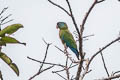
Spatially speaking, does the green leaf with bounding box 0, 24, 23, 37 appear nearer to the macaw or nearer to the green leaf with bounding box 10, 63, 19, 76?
the green leaf with bounding box 10, 63, 19, 76

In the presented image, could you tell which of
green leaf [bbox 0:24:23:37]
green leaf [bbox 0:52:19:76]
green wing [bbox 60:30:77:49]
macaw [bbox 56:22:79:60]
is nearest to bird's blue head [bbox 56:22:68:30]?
macaw [bbox 56:22:79:60]

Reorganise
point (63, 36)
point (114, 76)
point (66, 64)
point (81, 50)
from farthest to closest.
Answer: point (63, 36) → point (66, 64) → point (81, 50) → point (114, 76)

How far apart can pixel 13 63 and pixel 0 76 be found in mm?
569

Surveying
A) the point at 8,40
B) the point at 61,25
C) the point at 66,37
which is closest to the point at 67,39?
the point at 66,37

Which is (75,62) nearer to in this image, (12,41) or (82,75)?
(82,75)

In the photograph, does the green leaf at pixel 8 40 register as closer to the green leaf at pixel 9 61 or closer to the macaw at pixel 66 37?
the green leaf at pixel 9 61

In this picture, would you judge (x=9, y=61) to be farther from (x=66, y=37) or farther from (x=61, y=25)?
(x=61, y=25)

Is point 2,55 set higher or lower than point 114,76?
higher

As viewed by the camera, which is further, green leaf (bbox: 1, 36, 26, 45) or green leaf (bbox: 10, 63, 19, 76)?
green leaf (bbox: 10, 63, 19, 76)

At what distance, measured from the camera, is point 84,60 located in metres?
3.83

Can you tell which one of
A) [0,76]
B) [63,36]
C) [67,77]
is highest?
[0,76]

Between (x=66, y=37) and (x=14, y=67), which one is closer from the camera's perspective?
(x=14, y=67)

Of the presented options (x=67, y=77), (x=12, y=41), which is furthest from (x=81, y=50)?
(x=12, y=41)

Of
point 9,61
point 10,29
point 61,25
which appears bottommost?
point 61,25
